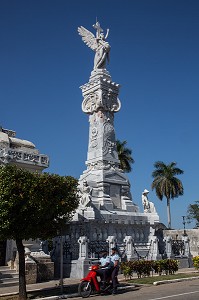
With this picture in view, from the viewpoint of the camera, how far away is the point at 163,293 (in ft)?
39.6

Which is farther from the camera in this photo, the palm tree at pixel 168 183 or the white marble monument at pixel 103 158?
the palm tree at pixel 168 183

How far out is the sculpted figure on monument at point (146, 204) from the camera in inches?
956

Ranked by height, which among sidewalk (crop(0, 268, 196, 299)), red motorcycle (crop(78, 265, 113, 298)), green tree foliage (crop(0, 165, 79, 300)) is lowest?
sidewalk (crop(0, 268, 196, 299))

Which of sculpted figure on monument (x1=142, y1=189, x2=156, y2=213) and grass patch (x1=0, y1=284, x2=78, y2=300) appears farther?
sculpted figure on monument (x1=142, y1=189, x2=156, y2=213)

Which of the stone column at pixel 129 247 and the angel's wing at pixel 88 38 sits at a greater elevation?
the angel's wing at pixel 88 38

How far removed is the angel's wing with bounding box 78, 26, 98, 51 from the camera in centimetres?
2741

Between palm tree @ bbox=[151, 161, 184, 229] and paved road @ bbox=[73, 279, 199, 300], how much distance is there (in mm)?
36591

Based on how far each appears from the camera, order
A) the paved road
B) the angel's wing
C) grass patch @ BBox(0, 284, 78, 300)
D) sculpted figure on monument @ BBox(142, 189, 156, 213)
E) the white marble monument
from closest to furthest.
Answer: the paved road
grass patch @ BBox(0, 284, 78, 300)
the white marble monument
sculpted figure on monument @ BBox(142, 189, 156, 213)
the angel's wing

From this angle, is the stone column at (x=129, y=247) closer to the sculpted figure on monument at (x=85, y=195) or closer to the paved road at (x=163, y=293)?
the sculpted figure on monument at (x=85, y=195)

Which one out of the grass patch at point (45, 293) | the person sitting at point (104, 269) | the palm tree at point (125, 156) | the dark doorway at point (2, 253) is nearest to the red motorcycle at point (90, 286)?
the person sitting at point (104, 269)

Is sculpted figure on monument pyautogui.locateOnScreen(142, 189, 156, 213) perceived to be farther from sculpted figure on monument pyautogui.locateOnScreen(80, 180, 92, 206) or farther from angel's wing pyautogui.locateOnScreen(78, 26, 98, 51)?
angel's wing pyautogui.locateOnScreen(78, 26, 98, 51)

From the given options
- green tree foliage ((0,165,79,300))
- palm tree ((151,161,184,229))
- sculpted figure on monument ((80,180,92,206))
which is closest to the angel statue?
sculpted figure on monument ((80,180,92,206))

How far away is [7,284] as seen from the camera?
1512 cm

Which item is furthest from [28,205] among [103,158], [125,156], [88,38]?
[125,156]
